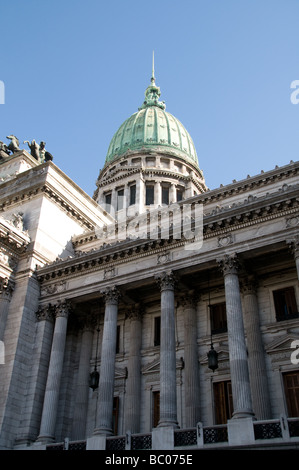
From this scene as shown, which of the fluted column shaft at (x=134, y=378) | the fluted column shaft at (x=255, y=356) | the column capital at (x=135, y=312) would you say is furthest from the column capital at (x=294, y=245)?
the fluted column shaft at (x=134, y=378)

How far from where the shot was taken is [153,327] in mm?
28297

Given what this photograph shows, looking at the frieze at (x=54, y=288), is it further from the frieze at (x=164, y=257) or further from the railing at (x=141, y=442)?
the railing at (x=141, y=442)

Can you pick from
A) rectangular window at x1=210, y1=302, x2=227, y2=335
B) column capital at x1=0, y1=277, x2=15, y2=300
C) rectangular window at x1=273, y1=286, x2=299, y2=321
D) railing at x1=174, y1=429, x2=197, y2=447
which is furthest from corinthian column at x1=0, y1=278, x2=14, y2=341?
rectangular window at x1=273, y1=286, x2=299, y2=321

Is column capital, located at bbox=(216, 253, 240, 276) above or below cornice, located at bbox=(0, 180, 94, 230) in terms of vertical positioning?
below

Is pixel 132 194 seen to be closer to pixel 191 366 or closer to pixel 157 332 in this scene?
pixel 157 332

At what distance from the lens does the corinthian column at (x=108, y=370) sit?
2325 cm

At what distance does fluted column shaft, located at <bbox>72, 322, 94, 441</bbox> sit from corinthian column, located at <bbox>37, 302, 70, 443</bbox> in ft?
7.54

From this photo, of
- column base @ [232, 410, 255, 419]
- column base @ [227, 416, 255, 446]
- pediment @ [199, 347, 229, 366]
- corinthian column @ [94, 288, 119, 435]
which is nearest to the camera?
column base @ [227, 416, 255, 446]

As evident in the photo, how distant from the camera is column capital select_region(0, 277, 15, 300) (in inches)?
1129

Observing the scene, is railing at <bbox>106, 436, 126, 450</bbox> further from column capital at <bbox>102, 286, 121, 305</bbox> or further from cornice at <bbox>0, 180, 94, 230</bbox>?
cornice at <bbox>0, 180, 94, 230</bbox>

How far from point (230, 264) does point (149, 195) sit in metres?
33.5

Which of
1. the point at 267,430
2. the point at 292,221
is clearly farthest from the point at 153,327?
the point at 267,430
